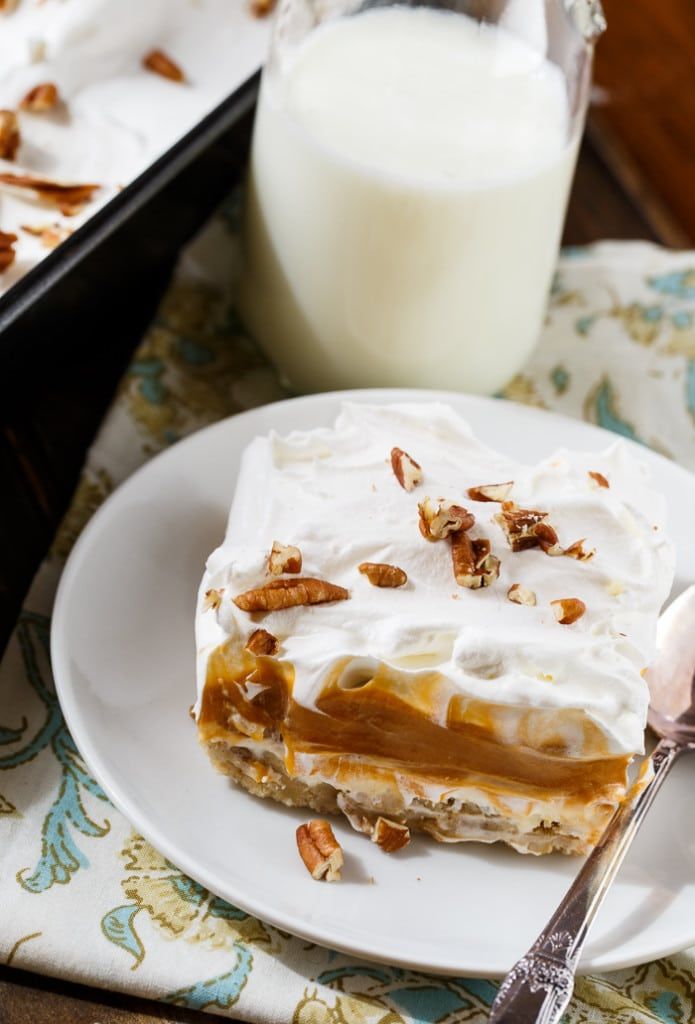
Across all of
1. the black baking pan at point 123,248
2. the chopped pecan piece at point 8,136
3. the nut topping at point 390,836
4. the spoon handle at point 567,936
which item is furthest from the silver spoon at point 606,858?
the chopped pecan piece at point 8,136

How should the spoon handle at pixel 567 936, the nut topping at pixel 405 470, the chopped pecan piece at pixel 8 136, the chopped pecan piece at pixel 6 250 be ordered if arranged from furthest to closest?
1. the chopped pecan piece at pixel 8 136
2. the chopped pecan piece at pixel 6 250
3. the nut topping at pixel 405 470
4. the spoon handle at pixel 567 936

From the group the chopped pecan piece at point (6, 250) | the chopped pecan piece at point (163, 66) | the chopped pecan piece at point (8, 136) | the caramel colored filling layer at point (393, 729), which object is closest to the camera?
the caramel colored filling layer at point (393, 729)

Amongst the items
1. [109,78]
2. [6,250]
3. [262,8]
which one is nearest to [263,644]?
[6,250]

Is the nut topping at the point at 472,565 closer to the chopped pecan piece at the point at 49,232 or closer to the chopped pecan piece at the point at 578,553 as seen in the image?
the chopped pecan piece at the point at 578,553

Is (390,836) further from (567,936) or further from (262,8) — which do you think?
(262,8)

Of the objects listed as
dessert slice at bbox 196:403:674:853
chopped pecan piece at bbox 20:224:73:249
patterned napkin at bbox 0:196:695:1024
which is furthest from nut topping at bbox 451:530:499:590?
chopped pecan piece at bbox 20:224:73:249

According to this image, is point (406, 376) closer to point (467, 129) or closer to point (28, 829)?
point (467, 129)

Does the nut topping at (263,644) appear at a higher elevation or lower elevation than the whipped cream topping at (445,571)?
lower
